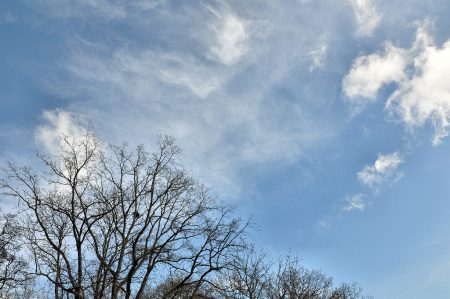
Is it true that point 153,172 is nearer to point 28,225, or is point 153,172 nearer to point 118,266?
point 118,266

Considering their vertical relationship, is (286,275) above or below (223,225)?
above

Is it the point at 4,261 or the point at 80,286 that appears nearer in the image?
the point at 80,286

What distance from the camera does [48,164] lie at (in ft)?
67.3

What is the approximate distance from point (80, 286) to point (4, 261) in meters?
4.54

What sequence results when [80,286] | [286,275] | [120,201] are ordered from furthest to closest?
[286,275], [120,201], [80,286]

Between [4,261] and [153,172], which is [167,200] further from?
[4,261]

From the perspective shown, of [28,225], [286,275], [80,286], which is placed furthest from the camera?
[286,275]

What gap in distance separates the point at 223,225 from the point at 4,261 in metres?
10.7

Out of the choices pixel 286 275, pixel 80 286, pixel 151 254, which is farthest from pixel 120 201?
pixel 286 275

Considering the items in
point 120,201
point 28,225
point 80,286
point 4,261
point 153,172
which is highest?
point 153,172

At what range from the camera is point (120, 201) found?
21.2m

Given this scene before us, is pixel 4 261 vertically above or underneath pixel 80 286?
above

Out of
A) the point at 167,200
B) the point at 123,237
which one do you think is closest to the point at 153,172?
the point at 167,200

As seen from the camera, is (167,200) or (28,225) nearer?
(28,225)
